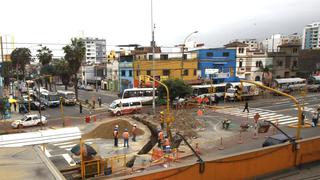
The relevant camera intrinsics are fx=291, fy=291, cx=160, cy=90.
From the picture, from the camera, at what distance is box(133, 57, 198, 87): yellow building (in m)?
55.8

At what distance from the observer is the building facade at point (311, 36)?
169m

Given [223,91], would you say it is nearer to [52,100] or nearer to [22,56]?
[52,100]

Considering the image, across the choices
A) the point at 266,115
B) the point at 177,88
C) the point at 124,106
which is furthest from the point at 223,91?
the point at 124,106

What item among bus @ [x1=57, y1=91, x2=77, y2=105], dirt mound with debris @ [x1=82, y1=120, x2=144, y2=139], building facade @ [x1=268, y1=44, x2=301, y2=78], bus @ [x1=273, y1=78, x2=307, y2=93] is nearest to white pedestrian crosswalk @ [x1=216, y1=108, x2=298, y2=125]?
dirt mound with debris @ [x1=82, y1=120, x2=144, y2=139]

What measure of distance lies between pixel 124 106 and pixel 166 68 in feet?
72.9

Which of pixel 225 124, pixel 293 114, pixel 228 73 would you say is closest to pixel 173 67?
pixel 228 73

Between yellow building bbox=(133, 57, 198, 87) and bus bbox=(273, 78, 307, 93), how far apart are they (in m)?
15.7

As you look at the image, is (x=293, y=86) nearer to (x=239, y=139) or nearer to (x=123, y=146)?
(x=239, y=139)

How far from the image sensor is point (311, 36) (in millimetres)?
174000

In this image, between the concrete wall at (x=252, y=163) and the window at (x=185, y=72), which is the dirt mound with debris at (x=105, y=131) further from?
the window at (x=185, y=72)

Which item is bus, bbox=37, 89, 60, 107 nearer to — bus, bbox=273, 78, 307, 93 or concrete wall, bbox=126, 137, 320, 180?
concrete wall, bbox=126, 137, 320, 180

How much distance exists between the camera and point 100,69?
82.6m

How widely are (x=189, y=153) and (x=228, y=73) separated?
4314cm

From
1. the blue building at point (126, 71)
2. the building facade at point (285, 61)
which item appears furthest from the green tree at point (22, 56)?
the building facade at point (285, 61)
